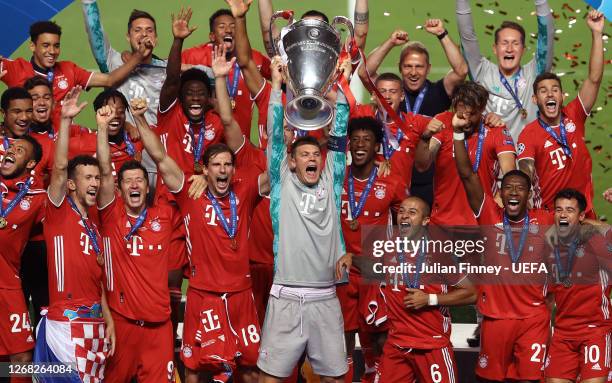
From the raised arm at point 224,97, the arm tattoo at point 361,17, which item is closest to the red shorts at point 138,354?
the raised arm at point 224,97

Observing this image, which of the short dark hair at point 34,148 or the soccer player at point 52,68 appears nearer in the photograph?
the short dark hair at point 34,148

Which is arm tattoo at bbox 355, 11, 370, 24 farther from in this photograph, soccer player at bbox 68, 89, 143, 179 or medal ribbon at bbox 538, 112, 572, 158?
soccer player at bbox 68, 89, 143, 179

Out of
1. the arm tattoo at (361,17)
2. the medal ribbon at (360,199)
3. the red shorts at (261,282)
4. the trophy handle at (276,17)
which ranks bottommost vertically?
the red shorts at (261,282)

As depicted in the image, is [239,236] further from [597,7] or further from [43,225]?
Result: [597,7]

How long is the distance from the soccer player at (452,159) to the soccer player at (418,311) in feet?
1.87

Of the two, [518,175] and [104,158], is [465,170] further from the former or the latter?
[104,158]

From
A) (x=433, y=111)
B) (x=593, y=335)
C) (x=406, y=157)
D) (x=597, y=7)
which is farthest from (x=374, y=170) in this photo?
(x=597, y=7)

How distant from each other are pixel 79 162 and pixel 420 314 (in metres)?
2.26

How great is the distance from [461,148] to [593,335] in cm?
141

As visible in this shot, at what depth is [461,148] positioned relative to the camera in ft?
24.9

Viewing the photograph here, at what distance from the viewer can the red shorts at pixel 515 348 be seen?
24.0ft

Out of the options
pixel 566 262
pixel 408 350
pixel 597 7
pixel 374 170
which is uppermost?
pixel 597 7

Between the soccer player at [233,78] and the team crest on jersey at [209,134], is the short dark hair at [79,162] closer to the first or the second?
the team crest on jersey at [209,134]

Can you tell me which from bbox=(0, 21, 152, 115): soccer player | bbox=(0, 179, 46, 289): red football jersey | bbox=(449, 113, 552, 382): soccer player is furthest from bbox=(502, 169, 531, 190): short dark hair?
bbox=(0, 179, 46, 289): red football jersey
